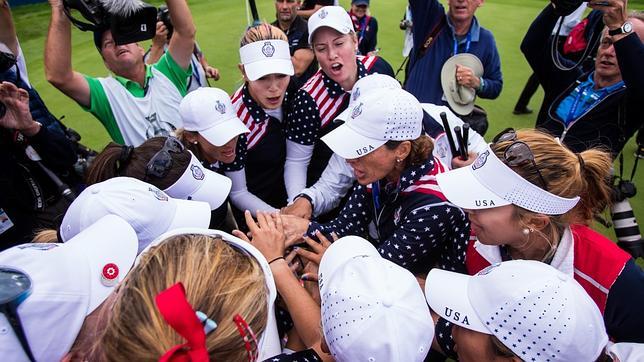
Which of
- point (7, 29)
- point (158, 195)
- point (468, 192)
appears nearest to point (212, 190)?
point (158, 195)

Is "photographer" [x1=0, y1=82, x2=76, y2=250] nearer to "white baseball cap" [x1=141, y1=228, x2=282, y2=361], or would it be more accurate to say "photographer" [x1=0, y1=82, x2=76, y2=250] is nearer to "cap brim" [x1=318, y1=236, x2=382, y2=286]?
"white baseball cap" [x1=141, y1=228, x2=282, y2=361]

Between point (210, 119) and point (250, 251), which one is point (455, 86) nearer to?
point (210, 119)

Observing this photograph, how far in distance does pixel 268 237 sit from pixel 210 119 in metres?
0.83

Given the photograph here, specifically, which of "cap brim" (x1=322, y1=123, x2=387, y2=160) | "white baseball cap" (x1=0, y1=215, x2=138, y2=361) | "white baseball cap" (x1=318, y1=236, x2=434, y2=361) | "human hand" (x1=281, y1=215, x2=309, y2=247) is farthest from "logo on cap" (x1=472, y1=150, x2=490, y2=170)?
"white baseball cap" (x1=0, y1=215, x2=138, y2=361)

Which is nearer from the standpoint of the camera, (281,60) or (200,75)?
(281,60)

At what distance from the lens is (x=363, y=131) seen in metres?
1.87

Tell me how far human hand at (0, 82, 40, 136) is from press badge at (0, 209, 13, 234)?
0.47 m

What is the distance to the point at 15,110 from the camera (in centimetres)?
218

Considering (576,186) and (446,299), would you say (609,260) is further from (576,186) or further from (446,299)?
(446,299)

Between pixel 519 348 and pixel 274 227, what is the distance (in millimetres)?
1129

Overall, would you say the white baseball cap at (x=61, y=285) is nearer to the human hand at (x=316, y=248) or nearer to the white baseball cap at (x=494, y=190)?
the human hand at (x=316, y=248)

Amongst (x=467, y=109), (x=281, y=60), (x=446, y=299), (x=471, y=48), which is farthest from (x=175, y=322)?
(x=471, y=48)

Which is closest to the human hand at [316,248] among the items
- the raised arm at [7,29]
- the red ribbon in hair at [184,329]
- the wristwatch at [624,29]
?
the red ribbon in hair at [184,329]

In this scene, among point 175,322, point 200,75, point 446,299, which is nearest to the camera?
point 175,322
